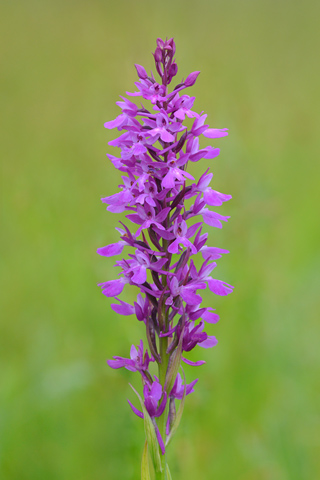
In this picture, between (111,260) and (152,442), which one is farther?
(111,260)

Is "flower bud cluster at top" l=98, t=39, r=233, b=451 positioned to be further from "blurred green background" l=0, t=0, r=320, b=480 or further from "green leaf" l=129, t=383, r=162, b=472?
"blurred green background" l=0, t=0, r=320, b=480

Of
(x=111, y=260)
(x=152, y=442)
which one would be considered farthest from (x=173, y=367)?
(x=111, y=260)

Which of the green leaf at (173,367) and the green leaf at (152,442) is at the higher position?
the green leaf at (173,367)

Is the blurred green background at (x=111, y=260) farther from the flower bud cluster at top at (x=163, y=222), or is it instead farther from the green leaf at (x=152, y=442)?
the flower bud cluster at top at (x=163, y=222)

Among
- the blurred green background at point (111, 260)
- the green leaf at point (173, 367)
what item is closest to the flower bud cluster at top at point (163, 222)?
the green leaf at point (173, 367)

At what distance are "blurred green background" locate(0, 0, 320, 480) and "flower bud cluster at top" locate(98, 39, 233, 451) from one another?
0.89 metres

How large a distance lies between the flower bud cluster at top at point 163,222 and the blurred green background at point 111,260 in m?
0.89

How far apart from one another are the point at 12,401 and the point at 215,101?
11.5 feet

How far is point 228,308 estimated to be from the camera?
3.47m

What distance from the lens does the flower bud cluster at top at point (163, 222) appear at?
61.9 inches

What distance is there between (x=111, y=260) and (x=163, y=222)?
1.75 m

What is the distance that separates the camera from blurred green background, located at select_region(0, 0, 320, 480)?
2646mm

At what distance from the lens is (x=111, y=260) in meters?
3.32

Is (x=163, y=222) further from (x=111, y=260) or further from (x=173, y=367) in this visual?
(x=111, y=260)
